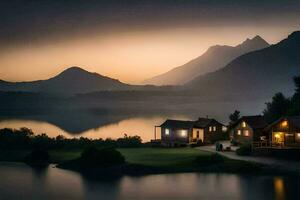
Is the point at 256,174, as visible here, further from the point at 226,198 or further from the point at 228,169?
the point at 226,198

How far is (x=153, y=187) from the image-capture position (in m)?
60.4

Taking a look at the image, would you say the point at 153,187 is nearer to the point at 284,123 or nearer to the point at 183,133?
the point at 284,123

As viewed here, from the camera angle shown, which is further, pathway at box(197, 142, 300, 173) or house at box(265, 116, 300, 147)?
house at box(265, 116, 300, 147)

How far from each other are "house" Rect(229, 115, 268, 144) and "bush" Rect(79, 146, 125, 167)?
23876mm

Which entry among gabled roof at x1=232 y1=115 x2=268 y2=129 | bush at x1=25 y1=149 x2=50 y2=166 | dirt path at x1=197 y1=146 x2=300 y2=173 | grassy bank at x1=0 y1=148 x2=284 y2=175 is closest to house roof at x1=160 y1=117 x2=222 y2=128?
gabled roof at x1=232 y1=115 x2=268 y2=129

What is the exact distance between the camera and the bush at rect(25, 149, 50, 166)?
79500 mm

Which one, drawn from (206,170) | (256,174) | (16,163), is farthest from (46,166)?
(256,174)

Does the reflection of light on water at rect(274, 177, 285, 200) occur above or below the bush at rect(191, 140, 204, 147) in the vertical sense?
below

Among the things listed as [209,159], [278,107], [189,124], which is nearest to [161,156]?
[209,159]

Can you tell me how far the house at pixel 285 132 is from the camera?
7938 cm

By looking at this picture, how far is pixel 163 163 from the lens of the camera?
72.1 meters

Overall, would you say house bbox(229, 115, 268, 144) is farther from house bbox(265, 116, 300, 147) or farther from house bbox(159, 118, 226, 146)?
house bbox(159, 118, 226, 146)

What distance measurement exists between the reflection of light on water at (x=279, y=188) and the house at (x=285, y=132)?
1638 centimetres

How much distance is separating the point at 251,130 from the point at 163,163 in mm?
20274
